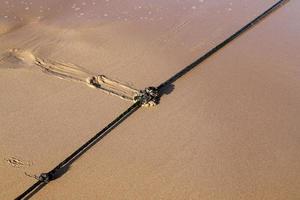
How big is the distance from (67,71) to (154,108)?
738 mm

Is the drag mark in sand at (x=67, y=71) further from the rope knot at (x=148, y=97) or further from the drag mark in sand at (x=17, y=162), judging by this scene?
the drag mark in sand at (x=17, y=162)

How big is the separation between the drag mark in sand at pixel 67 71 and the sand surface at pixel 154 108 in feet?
0.04

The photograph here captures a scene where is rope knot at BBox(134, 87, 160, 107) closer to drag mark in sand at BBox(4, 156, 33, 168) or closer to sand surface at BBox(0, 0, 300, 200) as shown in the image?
sand surface at BBox(0, 0, 300, 200)

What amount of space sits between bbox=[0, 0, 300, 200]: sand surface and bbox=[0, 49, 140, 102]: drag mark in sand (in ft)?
0.04

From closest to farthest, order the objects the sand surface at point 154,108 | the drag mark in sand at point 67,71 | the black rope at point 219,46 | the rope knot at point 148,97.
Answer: the sand surface at point 154,108, the rope knot at point 148,97, the drag mark in sand at point 67,71, the black rope at point 219,46

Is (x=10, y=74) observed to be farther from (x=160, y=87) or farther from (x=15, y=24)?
(x=160, y=87)

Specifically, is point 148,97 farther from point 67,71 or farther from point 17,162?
point 17,162

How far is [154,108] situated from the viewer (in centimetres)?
270

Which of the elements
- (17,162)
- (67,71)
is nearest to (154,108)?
(67,71)

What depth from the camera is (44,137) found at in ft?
8.02

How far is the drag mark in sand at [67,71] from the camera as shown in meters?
2.81

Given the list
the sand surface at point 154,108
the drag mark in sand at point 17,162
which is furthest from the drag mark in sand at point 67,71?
the drag mark in sand at point 17,162

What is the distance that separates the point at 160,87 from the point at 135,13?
1158 millimetres

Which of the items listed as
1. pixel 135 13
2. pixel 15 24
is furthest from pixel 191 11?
pixel 15 24
